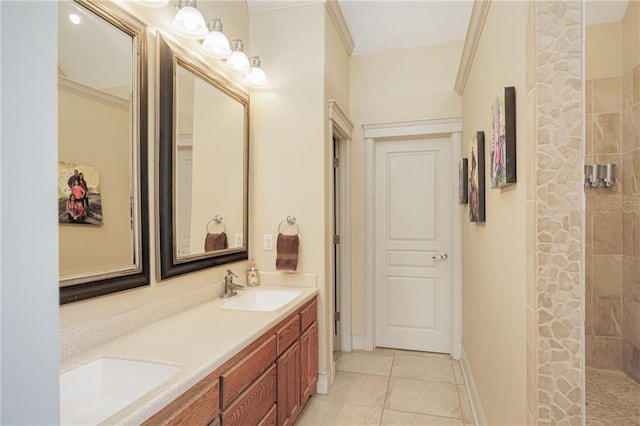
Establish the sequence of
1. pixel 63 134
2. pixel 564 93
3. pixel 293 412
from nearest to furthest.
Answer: pixel 564 93, pixel 63 134, pixel 293 412

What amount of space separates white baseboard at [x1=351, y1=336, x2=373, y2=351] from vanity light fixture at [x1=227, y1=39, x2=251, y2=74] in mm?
2715

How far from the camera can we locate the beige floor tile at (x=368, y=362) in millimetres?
3072

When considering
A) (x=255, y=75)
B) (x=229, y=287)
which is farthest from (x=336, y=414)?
(x=255, y=75)

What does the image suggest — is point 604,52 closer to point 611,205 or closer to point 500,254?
point 611,205

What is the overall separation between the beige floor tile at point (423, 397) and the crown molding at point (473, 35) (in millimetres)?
2479

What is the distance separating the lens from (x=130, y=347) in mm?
1384

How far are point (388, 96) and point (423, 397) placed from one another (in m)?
2.74

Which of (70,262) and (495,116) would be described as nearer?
(70,262)

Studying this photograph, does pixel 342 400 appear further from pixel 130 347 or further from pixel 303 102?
pixel 303 102

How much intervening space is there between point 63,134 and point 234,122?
1.32 metres

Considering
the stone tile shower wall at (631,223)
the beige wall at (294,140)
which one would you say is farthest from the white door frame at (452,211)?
the stone tile shower wall at (631,223)

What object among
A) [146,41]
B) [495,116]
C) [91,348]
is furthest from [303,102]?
[91,348]

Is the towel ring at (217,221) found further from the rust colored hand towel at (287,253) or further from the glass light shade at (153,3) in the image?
the glass light shade at (153,3)

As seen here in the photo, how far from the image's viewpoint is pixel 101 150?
4.76 feet
